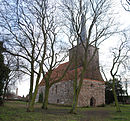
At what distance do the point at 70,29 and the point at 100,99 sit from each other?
19274 mm

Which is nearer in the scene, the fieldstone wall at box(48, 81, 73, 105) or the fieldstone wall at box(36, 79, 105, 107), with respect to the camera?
the fieldstone wall at box(36, 79, 105, 107)

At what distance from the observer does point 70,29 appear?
609 inches

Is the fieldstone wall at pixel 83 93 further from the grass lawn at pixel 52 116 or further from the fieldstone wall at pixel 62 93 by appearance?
the grass lawn at pixel 52 116

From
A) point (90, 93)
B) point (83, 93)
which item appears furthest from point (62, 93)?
point (90, 93)

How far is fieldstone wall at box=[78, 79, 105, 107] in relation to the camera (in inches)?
1011

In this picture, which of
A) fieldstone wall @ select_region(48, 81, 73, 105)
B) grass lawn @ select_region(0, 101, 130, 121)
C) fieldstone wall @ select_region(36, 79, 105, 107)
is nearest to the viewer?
grass lawn @ select_region(0, 101, 130, 121)

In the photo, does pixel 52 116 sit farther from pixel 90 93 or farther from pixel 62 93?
pixel 62 93

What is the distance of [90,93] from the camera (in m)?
27.4

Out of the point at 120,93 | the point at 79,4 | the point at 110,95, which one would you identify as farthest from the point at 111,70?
the point at 120,93

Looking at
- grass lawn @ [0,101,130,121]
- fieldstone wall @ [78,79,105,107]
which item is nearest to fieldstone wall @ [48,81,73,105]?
fieldstone wall @ [78,79,105,107]

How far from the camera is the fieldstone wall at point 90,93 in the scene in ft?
84.3

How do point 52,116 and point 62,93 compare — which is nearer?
point 52,116

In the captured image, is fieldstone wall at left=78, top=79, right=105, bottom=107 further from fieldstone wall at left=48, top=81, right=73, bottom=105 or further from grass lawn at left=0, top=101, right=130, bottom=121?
grass lawn at left=0, top=101, right=130, bottom=121

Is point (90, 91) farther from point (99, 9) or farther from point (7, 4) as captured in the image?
point (7, 4)
